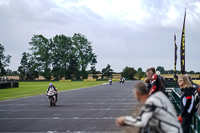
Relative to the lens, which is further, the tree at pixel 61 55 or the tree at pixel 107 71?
the tree at pixel 107 71

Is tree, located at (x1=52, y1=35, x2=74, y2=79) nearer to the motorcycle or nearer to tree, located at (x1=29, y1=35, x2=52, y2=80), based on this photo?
Answer: tree, located at (x1=29, y1=35, x2=52, y2=80)

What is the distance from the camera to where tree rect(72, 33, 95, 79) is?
388ft

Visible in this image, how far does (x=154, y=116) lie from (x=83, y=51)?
11715cm

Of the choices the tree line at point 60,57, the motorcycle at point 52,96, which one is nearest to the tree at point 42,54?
the tree line at point 60,57

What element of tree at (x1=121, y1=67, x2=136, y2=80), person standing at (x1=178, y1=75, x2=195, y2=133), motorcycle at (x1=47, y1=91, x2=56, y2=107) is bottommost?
motorcycle at (x1=47, y1=91, x2=56, y2=107)

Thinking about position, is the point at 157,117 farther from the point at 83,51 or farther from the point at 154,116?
the point at 83,51

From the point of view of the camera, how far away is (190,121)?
642cm

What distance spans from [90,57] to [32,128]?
108169 millimetres

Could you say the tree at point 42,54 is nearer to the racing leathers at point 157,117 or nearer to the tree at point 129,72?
the tree at point 129,72

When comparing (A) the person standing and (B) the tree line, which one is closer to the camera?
(A) the person standing

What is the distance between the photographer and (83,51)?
396ft

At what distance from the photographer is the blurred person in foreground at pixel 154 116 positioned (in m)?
3.73

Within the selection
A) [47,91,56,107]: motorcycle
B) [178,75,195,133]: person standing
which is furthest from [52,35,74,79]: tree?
[178,75,195,133]: person standing

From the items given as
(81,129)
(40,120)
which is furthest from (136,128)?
(40,120)
